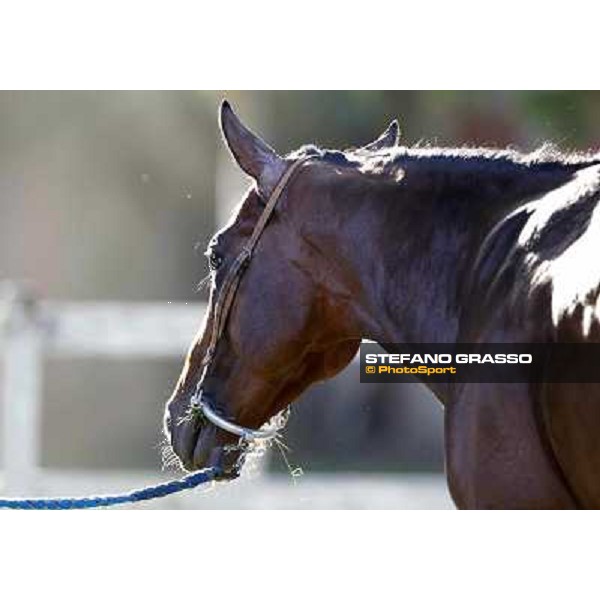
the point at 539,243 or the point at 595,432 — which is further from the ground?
the point at 539,243

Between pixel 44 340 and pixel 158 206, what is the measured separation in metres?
4.98

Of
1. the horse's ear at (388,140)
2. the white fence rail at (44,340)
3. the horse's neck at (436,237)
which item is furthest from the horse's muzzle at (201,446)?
the white fence rail at (44,340)

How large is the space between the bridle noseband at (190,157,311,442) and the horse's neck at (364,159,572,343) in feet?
0.99

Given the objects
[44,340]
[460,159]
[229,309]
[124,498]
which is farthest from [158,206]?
[460,159]

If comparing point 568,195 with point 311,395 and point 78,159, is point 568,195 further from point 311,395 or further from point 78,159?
point 78,159

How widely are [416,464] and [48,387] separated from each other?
398 cm

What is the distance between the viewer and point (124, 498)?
4.38 metres

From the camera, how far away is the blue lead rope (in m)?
4.30

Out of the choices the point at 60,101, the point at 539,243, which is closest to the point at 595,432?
the point at 539,243

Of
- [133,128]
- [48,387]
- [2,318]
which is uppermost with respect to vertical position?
[133,128]

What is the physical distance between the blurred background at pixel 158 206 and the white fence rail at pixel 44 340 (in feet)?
6.10

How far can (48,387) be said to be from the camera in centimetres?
1351

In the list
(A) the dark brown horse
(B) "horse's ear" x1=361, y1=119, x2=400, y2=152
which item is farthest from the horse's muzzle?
(B) "horse's ear" x1=361, y1=119, x2=400, y2=152

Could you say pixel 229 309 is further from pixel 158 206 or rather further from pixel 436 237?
pixel 158 206
